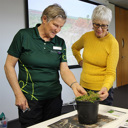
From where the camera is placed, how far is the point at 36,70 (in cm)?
129

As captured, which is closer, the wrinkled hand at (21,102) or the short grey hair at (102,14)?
the wrinkled hand at (21,102)

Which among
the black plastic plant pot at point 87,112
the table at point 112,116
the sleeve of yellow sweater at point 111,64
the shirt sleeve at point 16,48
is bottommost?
the table at point 112,116

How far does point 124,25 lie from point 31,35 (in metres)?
5.38

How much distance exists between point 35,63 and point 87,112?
1.73 ft

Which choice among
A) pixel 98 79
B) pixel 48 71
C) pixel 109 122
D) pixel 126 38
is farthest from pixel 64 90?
pixel 126 38

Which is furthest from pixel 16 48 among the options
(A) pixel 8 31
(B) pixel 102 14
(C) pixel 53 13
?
(A) pixel 8 31

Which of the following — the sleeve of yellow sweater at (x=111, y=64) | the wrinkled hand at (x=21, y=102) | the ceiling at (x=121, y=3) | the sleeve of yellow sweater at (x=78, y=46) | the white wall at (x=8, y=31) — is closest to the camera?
the wrinkled hand at (x=21, y=102)

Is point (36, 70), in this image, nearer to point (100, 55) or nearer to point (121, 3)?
point (100, 55)

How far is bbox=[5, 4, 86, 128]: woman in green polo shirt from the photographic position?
4.14 ft

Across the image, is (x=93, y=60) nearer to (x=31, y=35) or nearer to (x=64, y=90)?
(x=31, y=35)

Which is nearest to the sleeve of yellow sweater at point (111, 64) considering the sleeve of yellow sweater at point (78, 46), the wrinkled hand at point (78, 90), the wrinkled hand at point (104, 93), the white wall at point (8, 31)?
the wrinkled hand at point (104, 93)

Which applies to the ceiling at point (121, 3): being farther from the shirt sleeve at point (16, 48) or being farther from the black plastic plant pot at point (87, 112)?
the black plastic plant pot at point (87, 112)

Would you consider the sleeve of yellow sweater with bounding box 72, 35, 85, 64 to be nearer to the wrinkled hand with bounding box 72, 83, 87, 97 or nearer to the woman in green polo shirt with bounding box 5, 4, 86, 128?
the woman in green polo shirt with bounding box 5, 4, 86, 128

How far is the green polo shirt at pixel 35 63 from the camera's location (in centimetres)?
127
